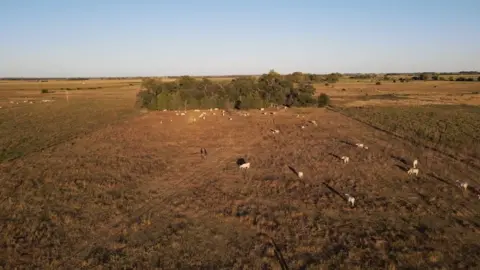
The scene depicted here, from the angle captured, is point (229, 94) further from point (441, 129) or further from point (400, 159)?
point (400, 159)

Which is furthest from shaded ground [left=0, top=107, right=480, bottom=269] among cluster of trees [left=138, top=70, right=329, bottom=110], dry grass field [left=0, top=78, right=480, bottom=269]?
cluster of trees [left=138, top=70, right=329, bottom=110]

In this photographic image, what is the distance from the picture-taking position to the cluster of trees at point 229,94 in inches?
2288

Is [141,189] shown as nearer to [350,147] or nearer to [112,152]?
[112,152]

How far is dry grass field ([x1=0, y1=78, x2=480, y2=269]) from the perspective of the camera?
32.4 ft

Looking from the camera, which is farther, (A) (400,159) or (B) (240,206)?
(A) (400,159)

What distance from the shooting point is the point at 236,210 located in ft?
43.3

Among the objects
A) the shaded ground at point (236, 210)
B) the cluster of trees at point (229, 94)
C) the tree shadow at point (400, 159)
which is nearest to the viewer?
the shaded ground at point (236, 210)

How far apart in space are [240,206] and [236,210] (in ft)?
1.48

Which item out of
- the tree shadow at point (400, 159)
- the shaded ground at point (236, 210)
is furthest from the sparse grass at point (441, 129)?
the tree shadow at point (400, 159)

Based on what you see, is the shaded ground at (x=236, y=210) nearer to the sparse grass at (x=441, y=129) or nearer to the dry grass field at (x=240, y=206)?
the dry grass field at (x=240, y=206)

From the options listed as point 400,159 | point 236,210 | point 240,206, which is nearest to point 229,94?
point 400,159

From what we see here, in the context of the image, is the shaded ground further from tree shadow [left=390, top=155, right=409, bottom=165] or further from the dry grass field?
tree shadow [left=390, top=155, right=409, bottom=165]

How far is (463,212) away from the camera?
12734 millimetres

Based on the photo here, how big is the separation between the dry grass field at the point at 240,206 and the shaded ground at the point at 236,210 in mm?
54
